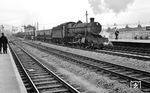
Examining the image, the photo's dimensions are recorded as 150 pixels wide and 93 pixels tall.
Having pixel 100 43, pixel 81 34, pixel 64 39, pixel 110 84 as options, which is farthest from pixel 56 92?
pixel 64 39

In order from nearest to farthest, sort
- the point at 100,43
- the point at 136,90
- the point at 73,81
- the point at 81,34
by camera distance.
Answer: the point at 136,90 < the point at 73,81 < the point at 100,43 < the point at 81,34

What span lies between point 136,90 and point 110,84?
1.29 m

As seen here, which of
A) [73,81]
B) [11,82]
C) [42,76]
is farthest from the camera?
[42,76]

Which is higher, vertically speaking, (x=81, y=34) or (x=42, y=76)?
(x=81, y=34)

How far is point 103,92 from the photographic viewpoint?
7188mm

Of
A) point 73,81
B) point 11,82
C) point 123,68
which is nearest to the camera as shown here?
point 11,82

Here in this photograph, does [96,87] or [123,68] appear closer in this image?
[96,87]

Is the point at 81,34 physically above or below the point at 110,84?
above

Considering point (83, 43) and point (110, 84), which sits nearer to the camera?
point (110, 84)

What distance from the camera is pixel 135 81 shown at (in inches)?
311

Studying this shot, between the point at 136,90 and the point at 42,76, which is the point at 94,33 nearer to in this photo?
the point at 42,76

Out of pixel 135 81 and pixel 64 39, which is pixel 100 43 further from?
pixel 135 81

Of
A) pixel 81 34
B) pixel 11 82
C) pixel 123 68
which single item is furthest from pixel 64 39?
pixel 11 82

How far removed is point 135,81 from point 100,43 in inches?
554
